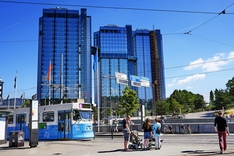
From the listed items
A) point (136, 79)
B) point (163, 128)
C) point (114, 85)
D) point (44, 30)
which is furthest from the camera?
point (114, 85)

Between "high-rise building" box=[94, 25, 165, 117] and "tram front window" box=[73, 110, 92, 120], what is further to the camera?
"high-rise building" box=[94, 25, 165, 117]

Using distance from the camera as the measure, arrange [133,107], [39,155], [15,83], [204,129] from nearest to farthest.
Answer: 1. [39,155]
2. [204,129]
3. [15,83]
4. [133,107]

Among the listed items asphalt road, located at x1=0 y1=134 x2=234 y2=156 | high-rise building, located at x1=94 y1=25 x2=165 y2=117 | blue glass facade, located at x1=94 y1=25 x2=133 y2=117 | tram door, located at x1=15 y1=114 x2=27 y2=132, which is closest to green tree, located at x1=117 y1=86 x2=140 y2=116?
tram door, located at x1=15 y1=114 x2=27 y2=132

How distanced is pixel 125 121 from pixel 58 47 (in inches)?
4382

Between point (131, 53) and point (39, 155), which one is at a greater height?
point (131, 53)

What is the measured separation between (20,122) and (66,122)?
20.3 ft

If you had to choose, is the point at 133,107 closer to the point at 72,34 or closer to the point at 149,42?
the point at 72,34

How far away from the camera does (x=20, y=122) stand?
23094 mm

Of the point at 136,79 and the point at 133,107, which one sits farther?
the point at 133,107

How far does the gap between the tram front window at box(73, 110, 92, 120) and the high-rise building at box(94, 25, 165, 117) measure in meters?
113

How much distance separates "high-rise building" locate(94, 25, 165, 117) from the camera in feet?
464

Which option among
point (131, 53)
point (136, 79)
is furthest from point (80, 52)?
point (136, 79)

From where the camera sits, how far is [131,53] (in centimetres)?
15638

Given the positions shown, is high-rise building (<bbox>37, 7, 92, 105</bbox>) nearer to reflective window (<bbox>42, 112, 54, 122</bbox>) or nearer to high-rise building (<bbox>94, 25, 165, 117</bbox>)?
high-rise building (<bbox>94, 25, 165, 117</bbox>)
